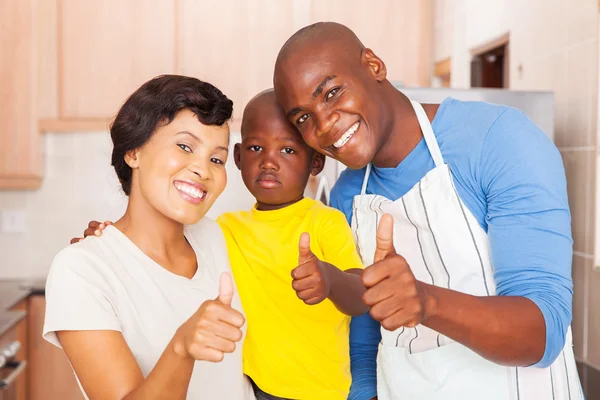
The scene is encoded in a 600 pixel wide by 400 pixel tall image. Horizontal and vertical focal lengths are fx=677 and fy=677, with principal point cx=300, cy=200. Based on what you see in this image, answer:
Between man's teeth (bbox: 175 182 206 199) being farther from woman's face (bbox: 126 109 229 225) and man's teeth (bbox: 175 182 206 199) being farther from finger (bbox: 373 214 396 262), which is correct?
finger (bbox: 373 214 396 262)

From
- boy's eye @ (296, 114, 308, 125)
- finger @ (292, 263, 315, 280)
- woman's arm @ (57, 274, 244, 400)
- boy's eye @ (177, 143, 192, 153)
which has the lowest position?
woman's arm @ (57, 274, 244, 400)

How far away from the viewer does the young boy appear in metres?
1.25

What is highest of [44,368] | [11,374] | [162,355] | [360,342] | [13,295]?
[162,355]

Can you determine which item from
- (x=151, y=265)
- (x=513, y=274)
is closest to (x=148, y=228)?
(x=151, y=265)

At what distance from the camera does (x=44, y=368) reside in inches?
101

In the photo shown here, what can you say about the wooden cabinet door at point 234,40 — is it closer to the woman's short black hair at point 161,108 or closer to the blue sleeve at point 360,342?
the blue sleeve at point 360,342

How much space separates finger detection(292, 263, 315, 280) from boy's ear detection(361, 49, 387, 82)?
0.37 m

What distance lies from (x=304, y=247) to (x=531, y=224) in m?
0.32

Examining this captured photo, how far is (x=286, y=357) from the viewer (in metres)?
1.25

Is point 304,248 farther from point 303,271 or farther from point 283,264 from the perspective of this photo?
point 283,264

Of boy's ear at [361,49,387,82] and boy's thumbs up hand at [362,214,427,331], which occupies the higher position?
boy's ear at [361,49,387,82]

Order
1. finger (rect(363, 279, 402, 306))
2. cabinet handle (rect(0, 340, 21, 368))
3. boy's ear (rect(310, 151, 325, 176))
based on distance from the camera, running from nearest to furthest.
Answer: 1. finger (rect(363, 279, 402, 306))
2. boy's ear (rect(310, 151, 325, 176))
3. cabinet handle (rect(0, 340, 21, 368))

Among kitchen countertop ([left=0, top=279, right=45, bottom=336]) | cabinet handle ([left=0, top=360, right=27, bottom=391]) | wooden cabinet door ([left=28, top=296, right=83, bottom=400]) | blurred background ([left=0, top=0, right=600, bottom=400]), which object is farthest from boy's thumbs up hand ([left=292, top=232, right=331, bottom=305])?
wooden cabinet door ([left=28, top=296, right=83, bottom=400])

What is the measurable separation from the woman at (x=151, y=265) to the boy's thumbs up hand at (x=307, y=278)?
4.0 inches
